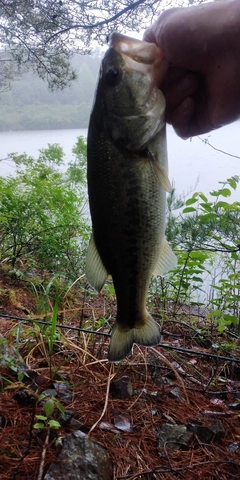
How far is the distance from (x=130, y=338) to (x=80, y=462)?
804 millimetres

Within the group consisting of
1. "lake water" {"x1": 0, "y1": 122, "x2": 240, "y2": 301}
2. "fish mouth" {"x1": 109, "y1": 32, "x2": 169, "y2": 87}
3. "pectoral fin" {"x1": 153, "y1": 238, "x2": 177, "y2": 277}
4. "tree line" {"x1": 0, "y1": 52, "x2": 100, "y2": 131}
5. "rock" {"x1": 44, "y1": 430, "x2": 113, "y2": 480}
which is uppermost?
"tree line" {"x1": 0, "y1": 52, "x2": 100, "y2": 131}

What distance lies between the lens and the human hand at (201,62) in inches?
47.6

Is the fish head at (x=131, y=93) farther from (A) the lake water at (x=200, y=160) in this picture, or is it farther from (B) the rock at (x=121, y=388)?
(A) the lake water at (x=200, y=160)

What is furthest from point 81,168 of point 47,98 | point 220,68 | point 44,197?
point 220,68

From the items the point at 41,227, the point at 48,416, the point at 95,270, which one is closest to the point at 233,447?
the point at 48,416

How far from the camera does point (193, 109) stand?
1.44m

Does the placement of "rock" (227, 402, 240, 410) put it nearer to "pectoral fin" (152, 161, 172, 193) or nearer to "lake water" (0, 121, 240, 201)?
"pectoral fin" (152, 161, 172, 193)

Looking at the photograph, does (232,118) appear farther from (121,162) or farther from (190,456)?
(190,456)

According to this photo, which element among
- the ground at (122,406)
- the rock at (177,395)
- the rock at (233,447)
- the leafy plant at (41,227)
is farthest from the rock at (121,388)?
the leafy plant at (41,227)

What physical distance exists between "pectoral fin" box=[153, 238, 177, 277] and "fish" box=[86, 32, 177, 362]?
93mm

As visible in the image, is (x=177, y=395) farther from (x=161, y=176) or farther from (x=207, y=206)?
(x=161, y=176)

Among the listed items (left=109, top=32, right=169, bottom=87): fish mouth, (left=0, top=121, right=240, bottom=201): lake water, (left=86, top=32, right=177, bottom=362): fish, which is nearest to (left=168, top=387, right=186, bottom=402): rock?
(left=86, top=32, right=177, bottom=362): fish

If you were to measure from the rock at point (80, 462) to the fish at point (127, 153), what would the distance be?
3.50ft

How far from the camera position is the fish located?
1.19m
